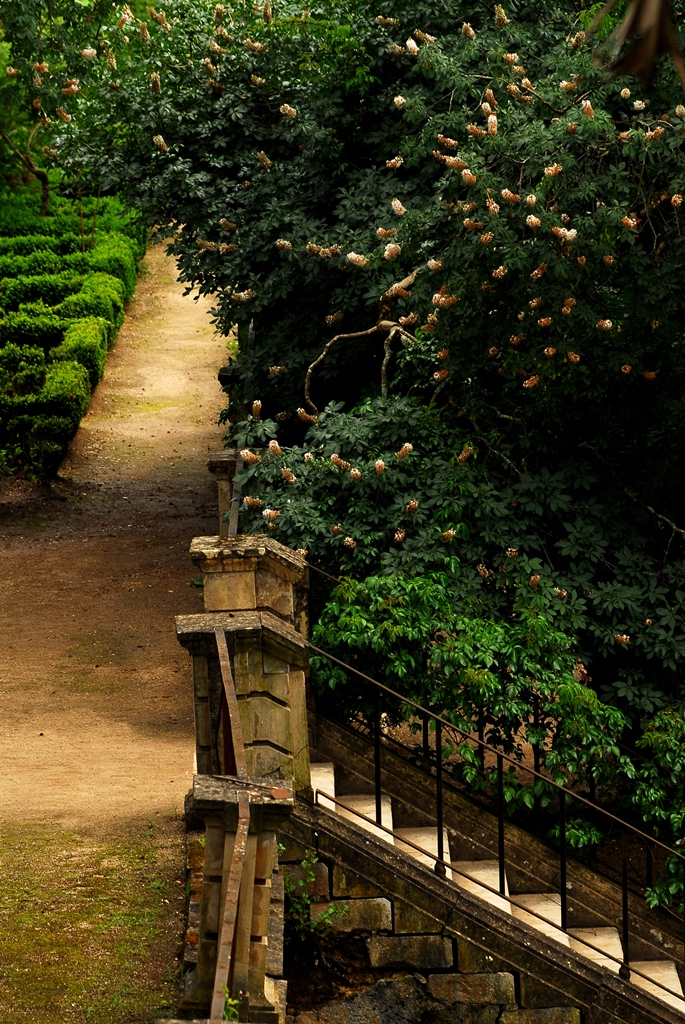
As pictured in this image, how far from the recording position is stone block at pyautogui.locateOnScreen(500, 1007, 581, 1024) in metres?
6.48

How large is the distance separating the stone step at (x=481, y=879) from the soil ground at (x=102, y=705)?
1.59m

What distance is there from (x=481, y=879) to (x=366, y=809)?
784 millimetres

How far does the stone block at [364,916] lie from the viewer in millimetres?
6426

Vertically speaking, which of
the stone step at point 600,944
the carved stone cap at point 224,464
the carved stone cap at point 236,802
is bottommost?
the stone step at point 600,944

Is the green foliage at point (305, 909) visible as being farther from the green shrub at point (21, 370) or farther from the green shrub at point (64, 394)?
the green shrub at point (21, 370)

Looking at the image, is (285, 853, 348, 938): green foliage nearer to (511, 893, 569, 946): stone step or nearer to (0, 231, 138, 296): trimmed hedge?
(511, 893, 569, 946): stone step

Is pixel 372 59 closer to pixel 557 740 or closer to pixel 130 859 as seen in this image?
pixel 557 740

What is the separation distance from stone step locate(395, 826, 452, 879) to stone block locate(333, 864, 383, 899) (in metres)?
0.44

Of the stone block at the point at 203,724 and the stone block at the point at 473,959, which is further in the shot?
the stone block at the point at 473,959

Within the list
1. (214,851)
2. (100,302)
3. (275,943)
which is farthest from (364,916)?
(100,302)

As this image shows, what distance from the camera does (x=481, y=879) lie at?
7.31m

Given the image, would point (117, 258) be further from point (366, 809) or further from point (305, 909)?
point (305, 909)

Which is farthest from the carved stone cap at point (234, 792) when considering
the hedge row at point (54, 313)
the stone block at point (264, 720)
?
the hedge row at point (54, 313)

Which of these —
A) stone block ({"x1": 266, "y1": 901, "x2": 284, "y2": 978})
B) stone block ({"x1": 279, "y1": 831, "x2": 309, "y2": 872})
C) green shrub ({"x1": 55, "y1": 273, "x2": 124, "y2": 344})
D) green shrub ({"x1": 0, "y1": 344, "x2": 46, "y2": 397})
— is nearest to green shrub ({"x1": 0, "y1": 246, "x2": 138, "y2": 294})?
green shrub ({"x1": 55, "y1": 273, "x2": 124, "y2": 344})
